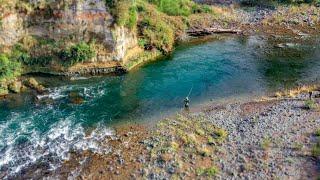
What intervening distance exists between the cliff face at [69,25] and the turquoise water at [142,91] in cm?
380

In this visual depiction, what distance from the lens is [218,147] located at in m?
38.1

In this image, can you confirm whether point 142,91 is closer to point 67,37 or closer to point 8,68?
point 67,37

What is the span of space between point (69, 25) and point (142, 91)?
9974 millimetres

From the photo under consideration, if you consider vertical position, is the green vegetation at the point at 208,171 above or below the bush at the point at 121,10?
below

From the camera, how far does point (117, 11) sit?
1924 inches

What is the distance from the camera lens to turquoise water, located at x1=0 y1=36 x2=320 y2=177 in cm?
3894

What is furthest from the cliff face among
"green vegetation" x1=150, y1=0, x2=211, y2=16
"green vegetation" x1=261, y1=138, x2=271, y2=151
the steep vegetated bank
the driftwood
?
"green vegetation" x1=261, y1=138, x2=271, y2=151

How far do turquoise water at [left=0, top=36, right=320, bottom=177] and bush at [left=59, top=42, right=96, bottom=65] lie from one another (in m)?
2.19

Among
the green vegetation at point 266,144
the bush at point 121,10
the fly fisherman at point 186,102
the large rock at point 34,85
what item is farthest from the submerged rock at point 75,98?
the green vegetation at point 266,144

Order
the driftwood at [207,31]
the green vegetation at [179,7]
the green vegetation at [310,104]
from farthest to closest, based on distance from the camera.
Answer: the green vegetation at [179,7]
the driftwood at [207,31]
the green vegetation at [310,104]

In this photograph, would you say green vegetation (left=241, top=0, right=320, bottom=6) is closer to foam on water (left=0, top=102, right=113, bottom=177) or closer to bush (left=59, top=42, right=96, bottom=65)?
bush (left=59, top=42, right=96, bottom=65)

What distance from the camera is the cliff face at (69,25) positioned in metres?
48.8

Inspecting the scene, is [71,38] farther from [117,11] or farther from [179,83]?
[179,83]

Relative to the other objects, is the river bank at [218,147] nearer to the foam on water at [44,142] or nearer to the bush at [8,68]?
the foam on water at [44,142]
